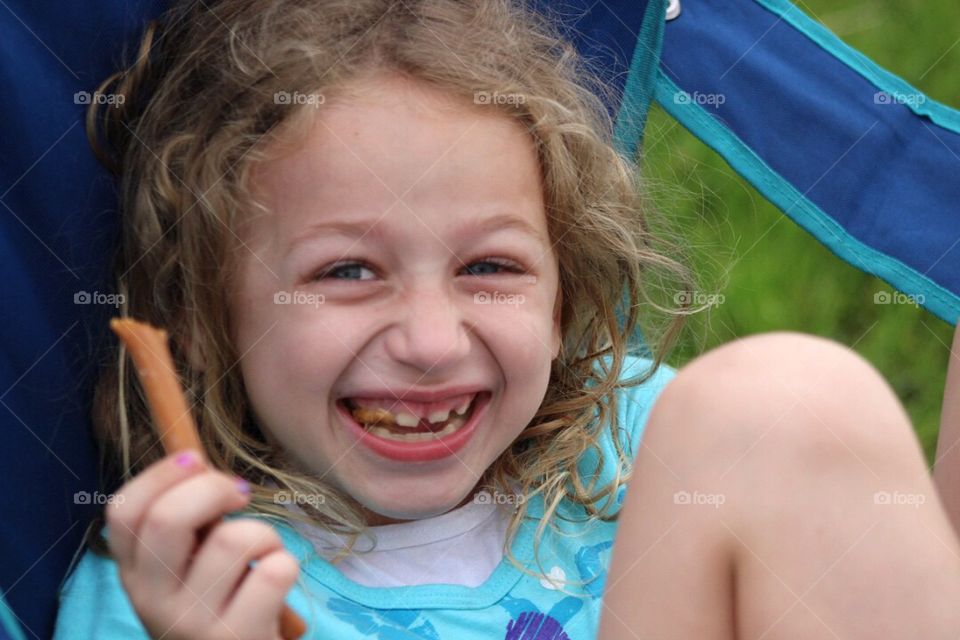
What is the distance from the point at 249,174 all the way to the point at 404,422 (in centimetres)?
29

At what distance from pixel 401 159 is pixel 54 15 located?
0.43 meters

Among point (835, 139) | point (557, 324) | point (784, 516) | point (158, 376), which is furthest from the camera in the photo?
point (835, 139)

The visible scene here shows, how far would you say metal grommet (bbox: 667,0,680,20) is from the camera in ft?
6.28

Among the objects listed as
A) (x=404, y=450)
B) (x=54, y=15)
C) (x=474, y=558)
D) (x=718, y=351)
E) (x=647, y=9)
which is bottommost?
(x=474, y=558)

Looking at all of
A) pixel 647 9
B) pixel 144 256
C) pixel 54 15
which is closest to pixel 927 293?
pixel 647 9

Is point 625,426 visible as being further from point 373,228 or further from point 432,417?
point 373,228

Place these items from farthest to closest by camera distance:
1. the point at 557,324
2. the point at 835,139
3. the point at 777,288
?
the point at 777,288
the point at 835,139
the point at 557,324

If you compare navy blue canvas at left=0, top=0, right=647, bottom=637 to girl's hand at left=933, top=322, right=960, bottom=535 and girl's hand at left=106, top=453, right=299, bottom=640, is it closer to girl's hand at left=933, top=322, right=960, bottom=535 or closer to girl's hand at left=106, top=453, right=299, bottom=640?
girl's hand at left=106, top=453, right=299, bottom=640

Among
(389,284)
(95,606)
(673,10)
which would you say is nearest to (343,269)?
(389,284)

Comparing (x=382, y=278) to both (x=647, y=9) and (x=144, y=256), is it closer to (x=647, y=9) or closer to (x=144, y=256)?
(x=144, y=256)

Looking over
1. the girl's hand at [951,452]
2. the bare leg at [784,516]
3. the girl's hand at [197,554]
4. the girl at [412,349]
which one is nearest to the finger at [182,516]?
the girl's hand at [197,554]

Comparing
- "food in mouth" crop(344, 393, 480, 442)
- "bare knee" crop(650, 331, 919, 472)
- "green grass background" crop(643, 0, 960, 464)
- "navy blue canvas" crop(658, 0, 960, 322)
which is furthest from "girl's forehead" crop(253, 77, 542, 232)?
"green grass background" crop(643, 0, 960, 464)

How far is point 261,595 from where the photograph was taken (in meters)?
0.96

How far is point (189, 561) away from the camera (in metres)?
0.97
